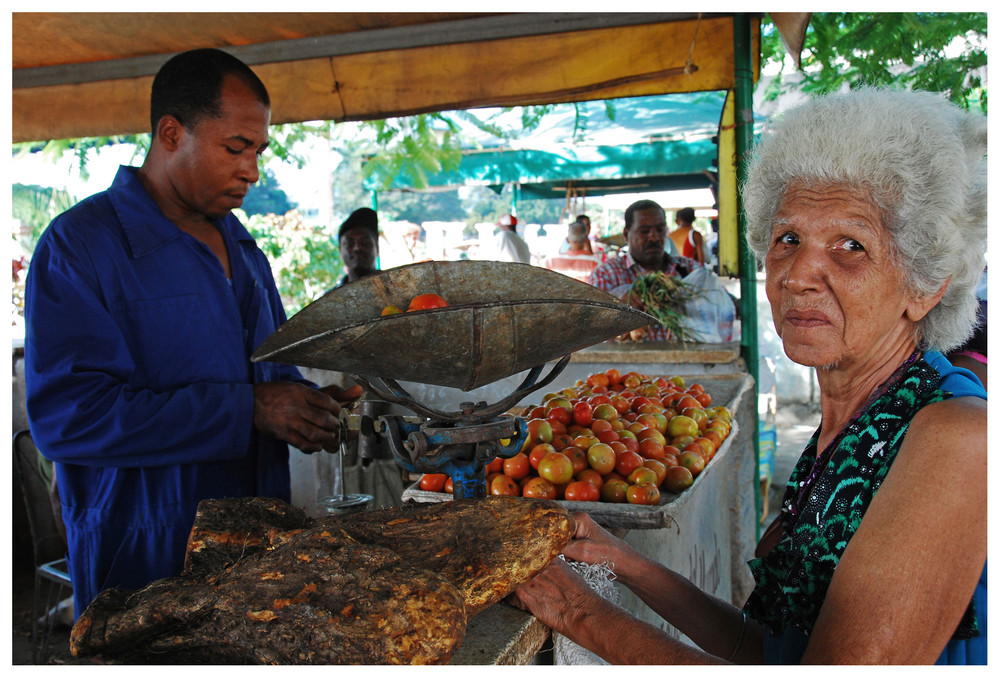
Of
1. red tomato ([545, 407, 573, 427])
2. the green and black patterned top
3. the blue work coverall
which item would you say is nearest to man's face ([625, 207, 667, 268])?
red tomato ([545, 407, 573, 427])

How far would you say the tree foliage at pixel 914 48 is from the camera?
9.82 ft

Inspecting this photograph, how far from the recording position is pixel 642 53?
12.4ft

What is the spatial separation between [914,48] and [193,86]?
10.3ft

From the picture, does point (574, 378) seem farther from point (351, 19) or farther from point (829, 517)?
point (829, 517)

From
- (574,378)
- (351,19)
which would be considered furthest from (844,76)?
(351,19)

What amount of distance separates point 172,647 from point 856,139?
1499 mm

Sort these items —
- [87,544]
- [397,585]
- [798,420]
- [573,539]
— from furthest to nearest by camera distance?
[798,420] < [87,544] < [573,539] < [397,585]

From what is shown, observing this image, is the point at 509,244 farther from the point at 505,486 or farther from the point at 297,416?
the point at 297,416

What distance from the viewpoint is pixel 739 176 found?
3400mm

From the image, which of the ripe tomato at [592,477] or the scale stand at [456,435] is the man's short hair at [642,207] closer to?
the ripe tomato at [592,477]

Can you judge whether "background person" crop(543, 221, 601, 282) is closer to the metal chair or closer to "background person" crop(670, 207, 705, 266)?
"background person" crop(670, 207, 705, 266)

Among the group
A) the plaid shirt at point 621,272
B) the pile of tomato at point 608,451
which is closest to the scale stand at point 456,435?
the pile of tomato at point 608,451

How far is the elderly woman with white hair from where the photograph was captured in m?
1.08

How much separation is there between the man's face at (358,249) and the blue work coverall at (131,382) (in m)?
3.39
